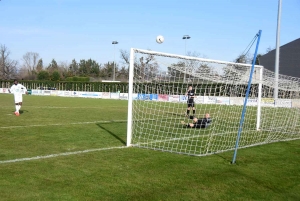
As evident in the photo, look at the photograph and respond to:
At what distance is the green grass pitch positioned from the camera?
5.10m

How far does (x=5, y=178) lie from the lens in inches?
221

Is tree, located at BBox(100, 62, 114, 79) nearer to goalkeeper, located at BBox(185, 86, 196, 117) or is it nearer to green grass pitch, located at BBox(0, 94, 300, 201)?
goalkeeper, located at BBox(185, 86, 196, 117)

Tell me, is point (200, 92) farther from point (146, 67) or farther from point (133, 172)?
point (133, 172)

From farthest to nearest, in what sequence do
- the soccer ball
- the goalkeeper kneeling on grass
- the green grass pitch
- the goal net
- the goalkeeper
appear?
the goalkeeper, the goalkeeper kneeling on grass, the soccer ball, the goal net, the green grass pitch

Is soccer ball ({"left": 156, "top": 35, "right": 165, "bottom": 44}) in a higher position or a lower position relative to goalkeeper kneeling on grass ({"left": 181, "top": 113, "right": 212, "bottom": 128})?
higher

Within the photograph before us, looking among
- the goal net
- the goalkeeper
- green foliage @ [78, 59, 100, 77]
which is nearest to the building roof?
the goal net

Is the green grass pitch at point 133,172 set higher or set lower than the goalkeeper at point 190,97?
lower

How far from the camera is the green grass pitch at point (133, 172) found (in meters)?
5.10

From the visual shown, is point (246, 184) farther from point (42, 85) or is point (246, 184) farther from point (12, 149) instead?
point (42, 85)

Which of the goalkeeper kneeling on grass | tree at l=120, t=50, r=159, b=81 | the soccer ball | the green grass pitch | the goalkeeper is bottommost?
the green grass pitch

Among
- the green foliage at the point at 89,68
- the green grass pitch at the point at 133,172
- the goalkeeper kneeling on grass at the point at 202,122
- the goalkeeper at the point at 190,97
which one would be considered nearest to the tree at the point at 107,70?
the green foliage at the point at 89,68

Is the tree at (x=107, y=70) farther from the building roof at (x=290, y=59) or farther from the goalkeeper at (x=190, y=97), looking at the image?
the goalkeeper at (x=190, y=97)

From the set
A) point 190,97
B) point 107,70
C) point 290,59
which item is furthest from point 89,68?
point 190,97

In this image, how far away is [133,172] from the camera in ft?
20.6
